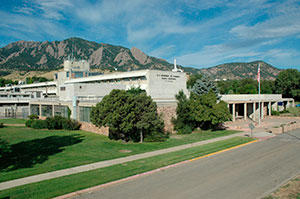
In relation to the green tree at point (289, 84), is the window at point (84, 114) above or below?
below

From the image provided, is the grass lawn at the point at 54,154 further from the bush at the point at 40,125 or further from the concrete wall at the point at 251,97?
the concrete wall at the point at 251,97

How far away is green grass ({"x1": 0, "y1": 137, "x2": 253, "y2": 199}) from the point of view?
9648 mm

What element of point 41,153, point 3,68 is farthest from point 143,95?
point 3,68

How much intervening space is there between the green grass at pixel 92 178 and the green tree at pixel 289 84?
252ft

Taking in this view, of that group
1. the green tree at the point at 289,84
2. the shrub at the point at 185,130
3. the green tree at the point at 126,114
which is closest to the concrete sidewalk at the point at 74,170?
the green tree at the point at 126,114

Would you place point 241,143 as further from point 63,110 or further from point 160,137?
point 63,110

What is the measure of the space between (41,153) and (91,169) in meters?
6.24

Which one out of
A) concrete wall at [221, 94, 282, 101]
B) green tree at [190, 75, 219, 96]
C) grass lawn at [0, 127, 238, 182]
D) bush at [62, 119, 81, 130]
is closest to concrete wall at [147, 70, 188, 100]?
concrete wall at [221, 94, 282, 101]

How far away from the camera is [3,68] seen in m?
194

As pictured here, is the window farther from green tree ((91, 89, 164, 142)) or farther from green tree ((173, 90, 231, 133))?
green tree ((173, 90, 231, 133))

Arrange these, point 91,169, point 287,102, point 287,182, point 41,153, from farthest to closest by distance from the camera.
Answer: point 287,102
point 41,153
point 91,169
point 287,182

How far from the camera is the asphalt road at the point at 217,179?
9.74 metres

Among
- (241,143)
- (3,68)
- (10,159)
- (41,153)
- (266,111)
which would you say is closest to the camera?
(10,159)

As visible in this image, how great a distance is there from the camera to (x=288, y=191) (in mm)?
9930
